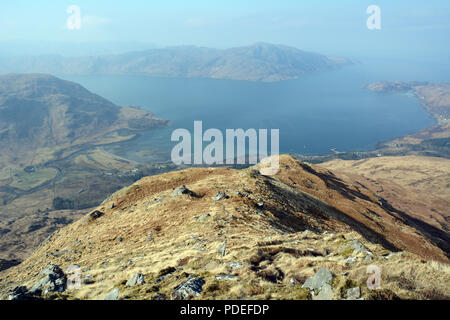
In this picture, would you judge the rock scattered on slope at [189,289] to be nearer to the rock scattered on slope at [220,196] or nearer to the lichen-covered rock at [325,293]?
the lichen-covered rock at [325,293]

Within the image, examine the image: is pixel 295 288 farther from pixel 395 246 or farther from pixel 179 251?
pixel 395 246

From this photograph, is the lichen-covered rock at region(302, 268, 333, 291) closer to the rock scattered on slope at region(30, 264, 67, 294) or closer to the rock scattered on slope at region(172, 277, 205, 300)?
the rock scattered on slope at region(172, 277, 205, 300)

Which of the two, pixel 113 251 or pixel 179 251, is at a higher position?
pixel 179 251

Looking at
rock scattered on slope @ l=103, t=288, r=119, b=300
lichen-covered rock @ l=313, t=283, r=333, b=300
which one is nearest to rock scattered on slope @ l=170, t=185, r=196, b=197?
rock scattered on slope @ l=103, t=288, r=119, b=300

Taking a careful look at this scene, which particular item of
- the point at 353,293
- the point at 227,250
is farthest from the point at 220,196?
the point at 353,293

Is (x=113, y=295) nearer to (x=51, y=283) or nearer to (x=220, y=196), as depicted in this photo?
(x=51, y=283)
